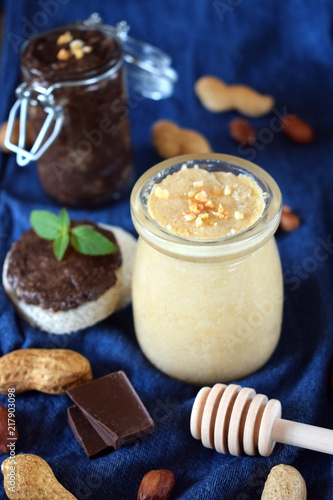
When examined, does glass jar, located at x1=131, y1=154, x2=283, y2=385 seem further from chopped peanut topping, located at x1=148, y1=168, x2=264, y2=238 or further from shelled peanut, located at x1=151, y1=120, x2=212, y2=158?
shelled peanut, located at x1=151, y1=120, x2=212, y2=158

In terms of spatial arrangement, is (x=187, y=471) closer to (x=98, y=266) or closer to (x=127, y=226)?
(x=98, y=266)

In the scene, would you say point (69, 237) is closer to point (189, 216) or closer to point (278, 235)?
point (189, 216)

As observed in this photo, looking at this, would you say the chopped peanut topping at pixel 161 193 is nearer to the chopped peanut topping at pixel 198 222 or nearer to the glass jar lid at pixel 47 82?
the chopped peanut topping at pixel 198 222

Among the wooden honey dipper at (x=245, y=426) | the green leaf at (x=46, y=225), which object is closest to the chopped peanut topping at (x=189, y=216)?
the wooden honey dipper at (x=245, y=426)

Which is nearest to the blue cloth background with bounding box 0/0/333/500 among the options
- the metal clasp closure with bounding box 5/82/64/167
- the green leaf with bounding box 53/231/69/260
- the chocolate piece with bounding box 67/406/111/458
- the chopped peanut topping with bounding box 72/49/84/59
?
the chocolate piece with bounding box 67/406/111/458

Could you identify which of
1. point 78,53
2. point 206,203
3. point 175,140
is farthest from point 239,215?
point 175,140

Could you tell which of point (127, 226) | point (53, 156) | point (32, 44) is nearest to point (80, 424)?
point (127, 226)

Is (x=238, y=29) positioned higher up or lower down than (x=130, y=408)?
higher up
